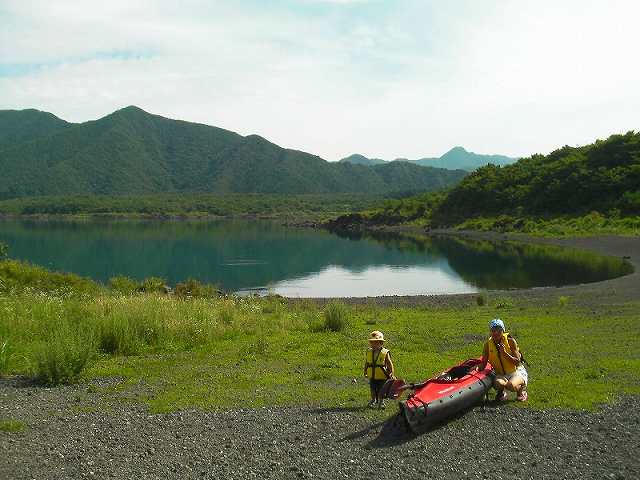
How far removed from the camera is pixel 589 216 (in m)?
89.1

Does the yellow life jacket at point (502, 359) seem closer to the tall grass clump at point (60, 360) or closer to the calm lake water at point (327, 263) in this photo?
the tall grass clump at point (60, 360)

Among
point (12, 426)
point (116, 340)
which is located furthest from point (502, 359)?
point (116, 340)

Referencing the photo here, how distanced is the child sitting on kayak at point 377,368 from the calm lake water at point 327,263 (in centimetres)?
3181

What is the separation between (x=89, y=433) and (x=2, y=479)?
70.5 inches

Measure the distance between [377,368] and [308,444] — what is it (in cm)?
207

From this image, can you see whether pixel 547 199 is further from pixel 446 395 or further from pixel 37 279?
pixel 446 395

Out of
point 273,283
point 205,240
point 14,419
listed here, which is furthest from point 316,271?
point 14,419

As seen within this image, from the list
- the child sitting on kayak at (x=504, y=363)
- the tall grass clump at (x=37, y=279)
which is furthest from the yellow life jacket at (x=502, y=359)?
the tall grass clump at (x=37, y=279)

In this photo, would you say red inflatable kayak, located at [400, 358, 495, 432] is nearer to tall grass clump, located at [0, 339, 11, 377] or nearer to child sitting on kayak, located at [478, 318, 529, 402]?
child sitting on kayak, located at [478, 318, 529, 402]

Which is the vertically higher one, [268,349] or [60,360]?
[60,360]

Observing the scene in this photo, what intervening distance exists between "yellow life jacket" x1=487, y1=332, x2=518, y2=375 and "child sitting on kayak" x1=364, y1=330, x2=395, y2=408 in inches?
72.7

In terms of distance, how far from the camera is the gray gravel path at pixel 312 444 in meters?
8.00

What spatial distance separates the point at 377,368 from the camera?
10477 mm

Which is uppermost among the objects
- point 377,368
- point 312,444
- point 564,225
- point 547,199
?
point 547,199
